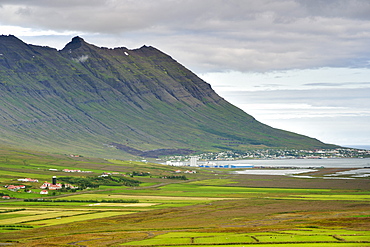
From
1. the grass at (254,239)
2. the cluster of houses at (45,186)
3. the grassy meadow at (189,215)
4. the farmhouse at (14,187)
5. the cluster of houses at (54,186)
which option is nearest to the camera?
the grass at (254,239)

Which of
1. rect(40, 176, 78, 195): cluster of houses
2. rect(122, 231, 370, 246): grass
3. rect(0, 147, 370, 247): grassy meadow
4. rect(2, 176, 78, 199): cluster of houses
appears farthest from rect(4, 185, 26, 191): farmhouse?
rect(122, 231, 370, 246): grass

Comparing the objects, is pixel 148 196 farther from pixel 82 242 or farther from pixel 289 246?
pixel 289 246

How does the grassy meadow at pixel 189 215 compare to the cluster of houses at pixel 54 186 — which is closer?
the grassy meadow at pixel 189 215

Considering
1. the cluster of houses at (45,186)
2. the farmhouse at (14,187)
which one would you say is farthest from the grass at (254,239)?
the farmhouse at (14,187)

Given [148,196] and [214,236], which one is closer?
[214,236]

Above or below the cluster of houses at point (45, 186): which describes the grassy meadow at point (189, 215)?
below

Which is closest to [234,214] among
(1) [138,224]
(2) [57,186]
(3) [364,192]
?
(1) [138,224]

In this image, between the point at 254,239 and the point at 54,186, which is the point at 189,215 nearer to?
the point at 254,239

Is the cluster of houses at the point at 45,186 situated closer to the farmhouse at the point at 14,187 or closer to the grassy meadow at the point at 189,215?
the farmhouse at the point at 14,187
